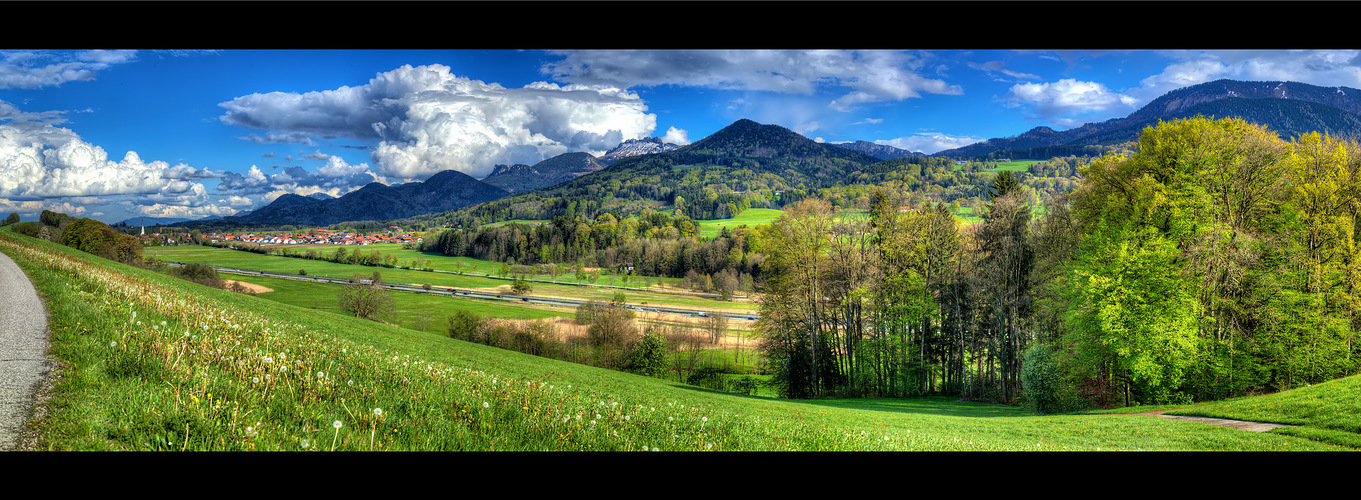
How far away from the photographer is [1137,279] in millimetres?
20500

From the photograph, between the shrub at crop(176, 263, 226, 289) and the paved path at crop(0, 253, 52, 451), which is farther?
the shrub at crop(176, 263, 226, 289)

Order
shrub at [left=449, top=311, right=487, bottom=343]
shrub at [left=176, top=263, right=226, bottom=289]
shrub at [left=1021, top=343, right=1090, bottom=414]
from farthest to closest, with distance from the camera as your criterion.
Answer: shrub at [left=176, top=263, right=226, bottom=289]
shrub at [left=449, top=311, right=487, bottom=343]
shrub at [left=1021, top=343, right=1090, bottom=414]

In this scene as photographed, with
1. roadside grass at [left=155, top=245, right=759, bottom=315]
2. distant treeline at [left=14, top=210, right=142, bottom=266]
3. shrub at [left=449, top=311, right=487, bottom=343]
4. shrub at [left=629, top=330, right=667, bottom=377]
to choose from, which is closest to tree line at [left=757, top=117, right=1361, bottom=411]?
shrub at [left=629, top=330, right=667, bottom=377]

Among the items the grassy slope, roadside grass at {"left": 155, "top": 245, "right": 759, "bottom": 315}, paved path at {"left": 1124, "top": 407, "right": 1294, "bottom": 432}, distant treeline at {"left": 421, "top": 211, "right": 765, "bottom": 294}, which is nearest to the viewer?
the grassy slope

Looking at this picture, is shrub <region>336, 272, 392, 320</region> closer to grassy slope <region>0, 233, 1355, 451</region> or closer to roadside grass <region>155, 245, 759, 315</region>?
roadside grass <region>155, 245, 759, 315</region>

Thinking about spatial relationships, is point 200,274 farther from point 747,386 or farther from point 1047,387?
point 1047,387

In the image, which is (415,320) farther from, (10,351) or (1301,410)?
(1301,410)

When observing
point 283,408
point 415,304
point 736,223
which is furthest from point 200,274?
point 736,223

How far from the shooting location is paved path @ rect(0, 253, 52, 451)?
345cm

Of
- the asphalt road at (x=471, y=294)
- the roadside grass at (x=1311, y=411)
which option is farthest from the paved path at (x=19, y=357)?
the asphalt road at (x=471, y=294)

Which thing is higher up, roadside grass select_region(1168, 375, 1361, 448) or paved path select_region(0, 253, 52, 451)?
paved path select_region(0, 253, 52, 451)
